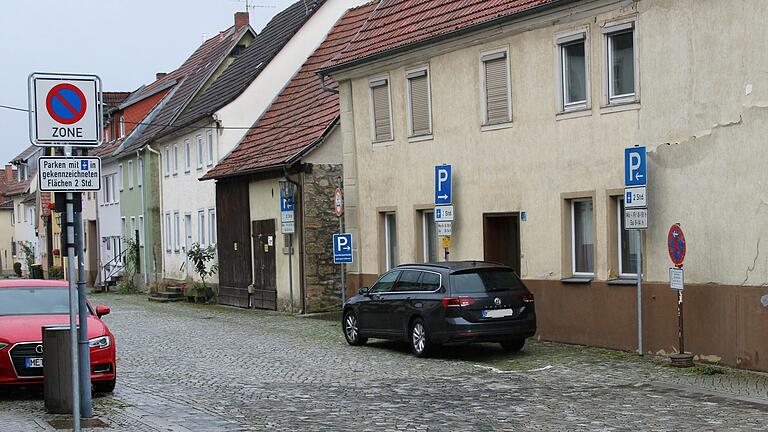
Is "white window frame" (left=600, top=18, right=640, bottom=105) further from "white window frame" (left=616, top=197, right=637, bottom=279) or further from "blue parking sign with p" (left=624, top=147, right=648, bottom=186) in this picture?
"white window frame" (left=616, top=197, right=637, bottom=279)

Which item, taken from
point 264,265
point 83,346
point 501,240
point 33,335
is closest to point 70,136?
point 83,346

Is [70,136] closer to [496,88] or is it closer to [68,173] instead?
[68,173]

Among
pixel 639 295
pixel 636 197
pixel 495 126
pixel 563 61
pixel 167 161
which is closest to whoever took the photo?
pixel 636 197

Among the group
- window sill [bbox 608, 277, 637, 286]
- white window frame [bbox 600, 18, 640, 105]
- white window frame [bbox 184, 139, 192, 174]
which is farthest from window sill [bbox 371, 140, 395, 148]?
white window frame [bbox 184, 139, 192, 174]

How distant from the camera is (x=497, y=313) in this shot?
58.6 feet

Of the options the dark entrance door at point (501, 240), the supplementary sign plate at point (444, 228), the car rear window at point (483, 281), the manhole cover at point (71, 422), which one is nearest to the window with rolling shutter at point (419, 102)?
the supplementary sign plate at point (444, 228)

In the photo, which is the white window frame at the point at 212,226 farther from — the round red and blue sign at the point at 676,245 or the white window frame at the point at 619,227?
the round red and blue sign at the point at 676,245

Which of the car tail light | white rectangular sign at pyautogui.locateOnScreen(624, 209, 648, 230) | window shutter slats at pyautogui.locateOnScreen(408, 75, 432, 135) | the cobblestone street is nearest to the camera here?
the cobblestone street

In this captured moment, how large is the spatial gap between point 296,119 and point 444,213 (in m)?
13.1

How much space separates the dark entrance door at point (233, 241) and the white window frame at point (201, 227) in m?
4.53

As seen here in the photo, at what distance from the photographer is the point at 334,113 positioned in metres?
31.6

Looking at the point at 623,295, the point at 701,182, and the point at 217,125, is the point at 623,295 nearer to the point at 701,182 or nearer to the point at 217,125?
the point at 701,182

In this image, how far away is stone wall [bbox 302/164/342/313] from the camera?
30.7 meters

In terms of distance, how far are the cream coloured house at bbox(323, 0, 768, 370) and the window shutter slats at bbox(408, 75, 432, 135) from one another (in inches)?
2.2
